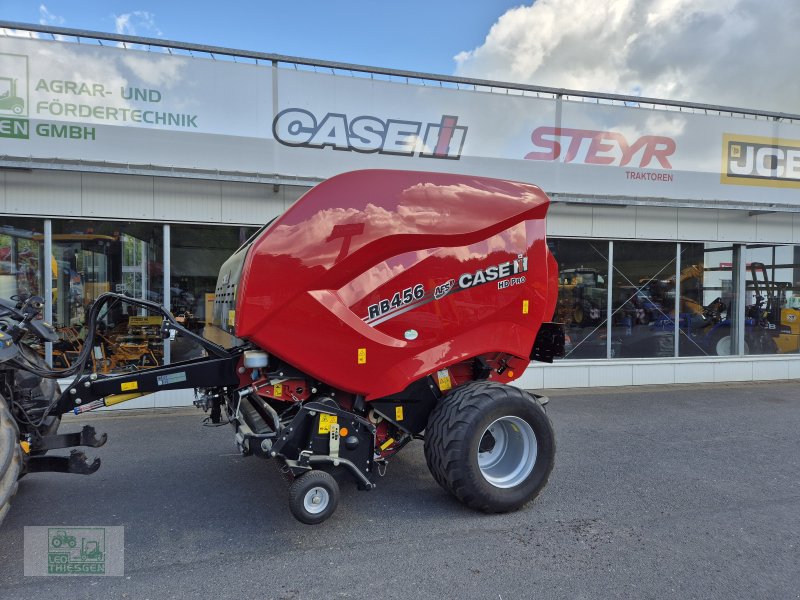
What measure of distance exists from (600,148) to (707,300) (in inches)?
151

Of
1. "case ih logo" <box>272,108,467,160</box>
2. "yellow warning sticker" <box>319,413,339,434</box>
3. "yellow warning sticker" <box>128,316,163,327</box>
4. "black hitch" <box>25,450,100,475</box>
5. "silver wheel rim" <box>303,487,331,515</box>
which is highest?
"case ih logo" <box>272,108,467,160</box>

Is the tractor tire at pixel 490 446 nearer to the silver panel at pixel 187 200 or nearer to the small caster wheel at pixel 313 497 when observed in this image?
the small caster wheel at pixel 313 497

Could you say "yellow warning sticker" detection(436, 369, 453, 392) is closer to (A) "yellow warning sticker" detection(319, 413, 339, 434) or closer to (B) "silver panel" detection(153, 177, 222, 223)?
(A) "yellow warning sticker" detection(319, 413, 339, 434)

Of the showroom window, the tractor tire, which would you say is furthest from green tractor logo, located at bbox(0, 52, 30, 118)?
the tractor tire

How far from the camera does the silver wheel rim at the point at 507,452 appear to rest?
4.02 meters

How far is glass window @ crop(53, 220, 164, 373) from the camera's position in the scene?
23.6 ft

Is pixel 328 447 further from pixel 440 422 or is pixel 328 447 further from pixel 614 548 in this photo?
pixel 614 548

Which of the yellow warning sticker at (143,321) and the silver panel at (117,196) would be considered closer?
the silver panel at (117,196)

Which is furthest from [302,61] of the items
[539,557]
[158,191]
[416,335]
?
[539,557]

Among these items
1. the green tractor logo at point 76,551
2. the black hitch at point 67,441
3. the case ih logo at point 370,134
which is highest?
the case ih logo at point 370,134

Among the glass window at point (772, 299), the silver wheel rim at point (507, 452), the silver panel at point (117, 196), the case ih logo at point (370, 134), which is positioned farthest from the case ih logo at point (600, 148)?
the silver panel at point (117, 196)

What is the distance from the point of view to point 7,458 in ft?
9.82

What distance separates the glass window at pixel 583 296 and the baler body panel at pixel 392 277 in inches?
198

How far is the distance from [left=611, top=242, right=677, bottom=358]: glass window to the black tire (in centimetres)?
876
